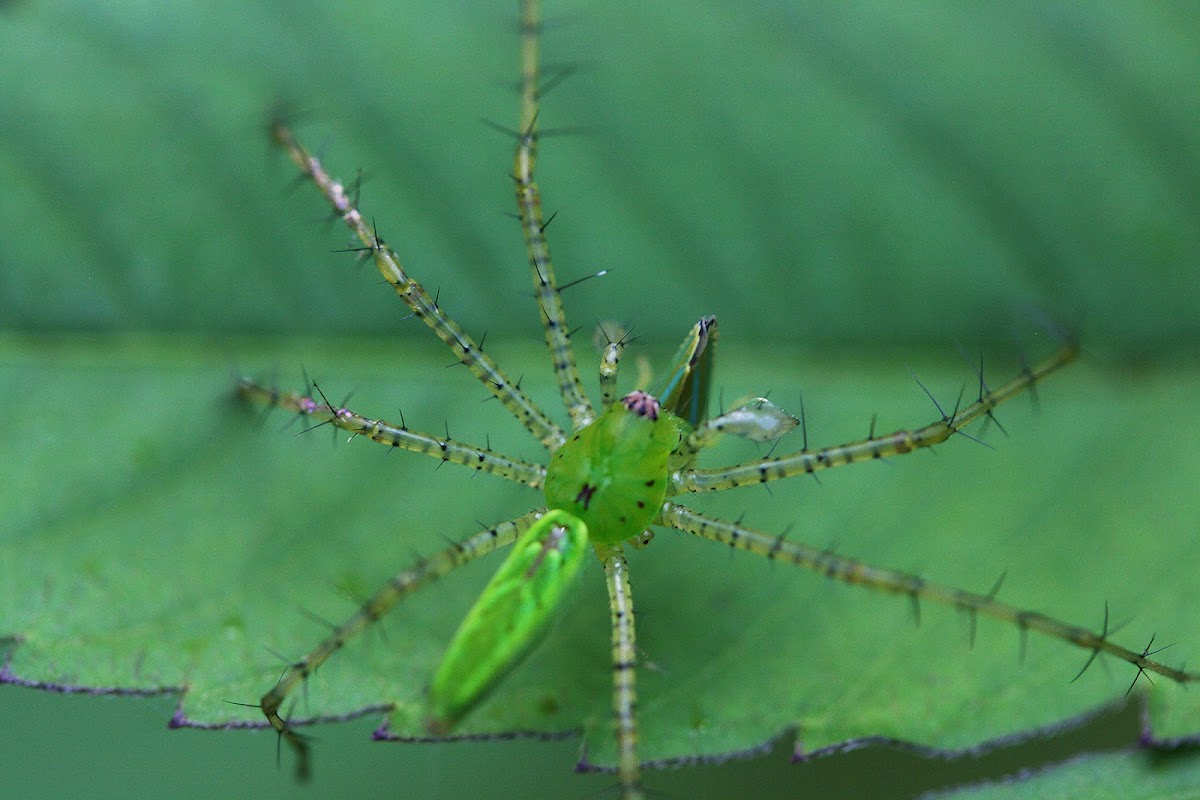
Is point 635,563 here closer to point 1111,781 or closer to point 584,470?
point 584,470

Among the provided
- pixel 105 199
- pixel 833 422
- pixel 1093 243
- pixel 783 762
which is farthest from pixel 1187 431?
pixel 105 199

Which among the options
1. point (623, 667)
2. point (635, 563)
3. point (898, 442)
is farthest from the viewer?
point (635, 563)

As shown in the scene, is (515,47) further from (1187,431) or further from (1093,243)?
(1187,431)

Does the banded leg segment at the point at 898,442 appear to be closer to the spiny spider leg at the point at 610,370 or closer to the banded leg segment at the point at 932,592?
the banded leg segment at the point at 932,592

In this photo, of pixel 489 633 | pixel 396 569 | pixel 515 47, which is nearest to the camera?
pixel 489 633

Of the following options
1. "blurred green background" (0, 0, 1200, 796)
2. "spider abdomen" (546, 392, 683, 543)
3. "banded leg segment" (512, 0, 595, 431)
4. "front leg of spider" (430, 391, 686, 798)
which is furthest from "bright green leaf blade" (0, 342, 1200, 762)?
"banded leg segment" (512, 0, 595, 431)

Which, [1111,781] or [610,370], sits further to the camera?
[610,370]

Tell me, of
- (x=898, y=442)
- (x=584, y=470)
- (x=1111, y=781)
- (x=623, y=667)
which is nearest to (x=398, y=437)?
(x=584, y=470)
